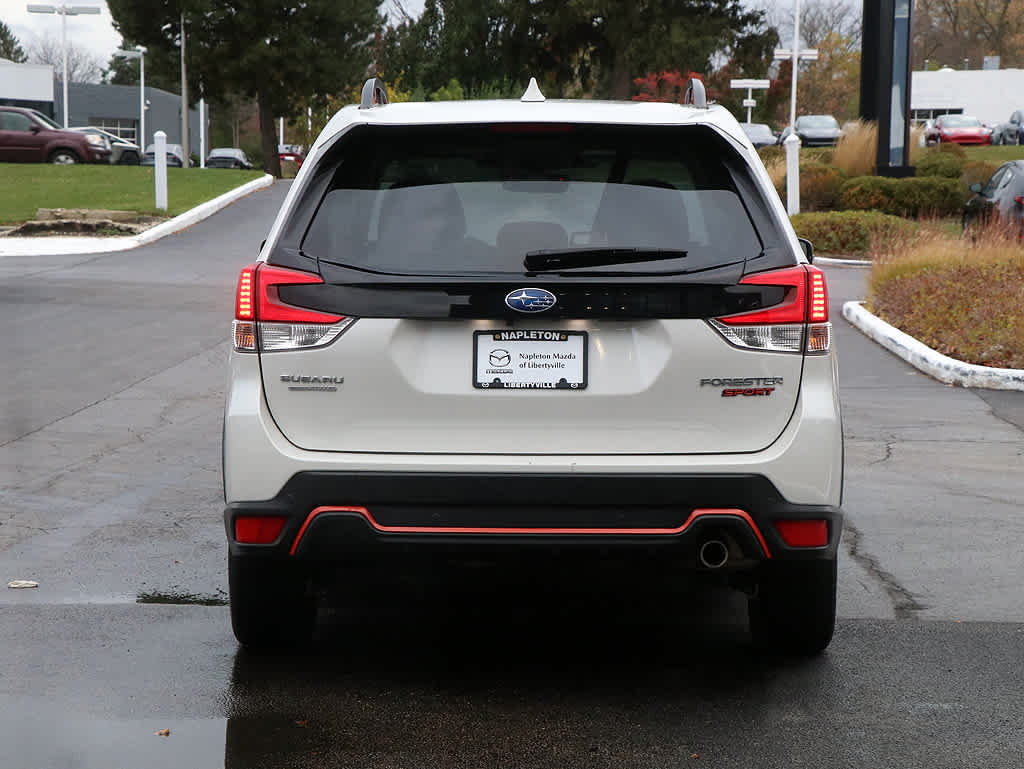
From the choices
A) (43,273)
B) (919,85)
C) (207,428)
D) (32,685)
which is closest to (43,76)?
(919,85)

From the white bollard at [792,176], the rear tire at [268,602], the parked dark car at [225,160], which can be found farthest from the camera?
the parked dark car at [225,160]

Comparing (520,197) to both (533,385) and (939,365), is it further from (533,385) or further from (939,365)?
(939,365)

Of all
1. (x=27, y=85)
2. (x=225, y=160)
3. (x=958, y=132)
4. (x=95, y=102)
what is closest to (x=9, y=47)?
(x=95, y=102)

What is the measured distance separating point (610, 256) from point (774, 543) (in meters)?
0.96

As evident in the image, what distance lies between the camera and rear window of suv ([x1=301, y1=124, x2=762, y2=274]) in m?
4.14

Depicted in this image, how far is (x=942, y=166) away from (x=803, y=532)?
28086mm

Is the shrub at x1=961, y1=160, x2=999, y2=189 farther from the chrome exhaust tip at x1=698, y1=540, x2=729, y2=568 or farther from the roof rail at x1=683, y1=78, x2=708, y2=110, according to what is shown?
the chrome exhaust tip at x1=698, y1=540, x2=729, y2=568

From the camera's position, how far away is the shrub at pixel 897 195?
2781 centimetres

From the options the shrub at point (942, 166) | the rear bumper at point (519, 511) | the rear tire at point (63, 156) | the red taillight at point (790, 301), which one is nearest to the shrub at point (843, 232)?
the shrub at point (942, 166)

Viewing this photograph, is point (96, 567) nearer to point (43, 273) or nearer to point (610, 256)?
point (610, 256)

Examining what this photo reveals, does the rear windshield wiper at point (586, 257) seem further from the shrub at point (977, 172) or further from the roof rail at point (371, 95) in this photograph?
the shrub at point (977, 172)

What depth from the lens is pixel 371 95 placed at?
475cm

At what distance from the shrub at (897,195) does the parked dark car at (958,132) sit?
1203 inches

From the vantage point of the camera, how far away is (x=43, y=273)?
61.2 ft
